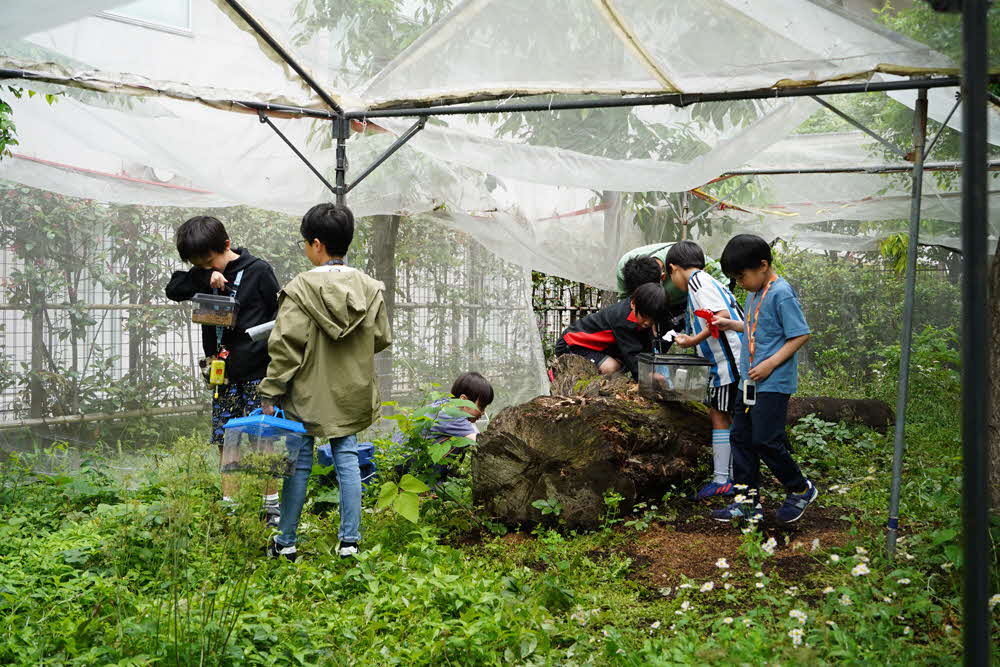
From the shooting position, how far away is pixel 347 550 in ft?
11.6

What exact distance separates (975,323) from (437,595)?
2.36m

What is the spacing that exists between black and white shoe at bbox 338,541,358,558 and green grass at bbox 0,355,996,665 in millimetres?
72

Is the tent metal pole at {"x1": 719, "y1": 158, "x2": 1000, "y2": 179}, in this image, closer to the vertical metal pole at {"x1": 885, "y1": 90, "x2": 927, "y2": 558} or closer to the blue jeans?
the vertical metal pole at {"x1": 885, "y1": 90, "x2": 927, "y2": 558}

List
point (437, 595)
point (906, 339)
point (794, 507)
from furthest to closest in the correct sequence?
1. point (794, 507)
2. point (906, 339)
3. point (437, 595)

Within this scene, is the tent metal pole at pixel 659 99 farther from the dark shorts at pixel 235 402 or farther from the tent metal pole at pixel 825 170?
the tent metal pole at pixel 825 170

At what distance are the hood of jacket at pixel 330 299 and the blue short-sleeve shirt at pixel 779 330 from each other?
1944 millimetres

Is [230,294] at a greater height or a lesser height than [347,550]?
greater

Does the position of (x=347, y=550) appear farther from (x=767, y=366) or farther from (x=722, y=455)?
(x=722, y=455)

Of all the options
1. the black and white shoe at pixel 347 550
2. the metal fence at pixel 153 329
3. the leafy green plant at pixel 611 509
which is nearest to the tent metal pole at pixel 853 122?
the leafy green plant at pixel 611 509

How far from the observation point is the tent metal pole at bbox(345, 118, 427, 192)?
16.2 feet

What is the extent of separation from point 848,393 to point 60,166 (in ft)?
29.8

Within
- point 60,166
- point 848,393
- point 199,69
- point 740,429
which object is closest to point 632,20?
point 740,429

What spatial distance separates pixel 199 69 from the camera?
479 cm

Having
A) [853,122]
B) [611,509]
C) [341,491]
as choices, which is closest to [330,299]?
[341,491]
